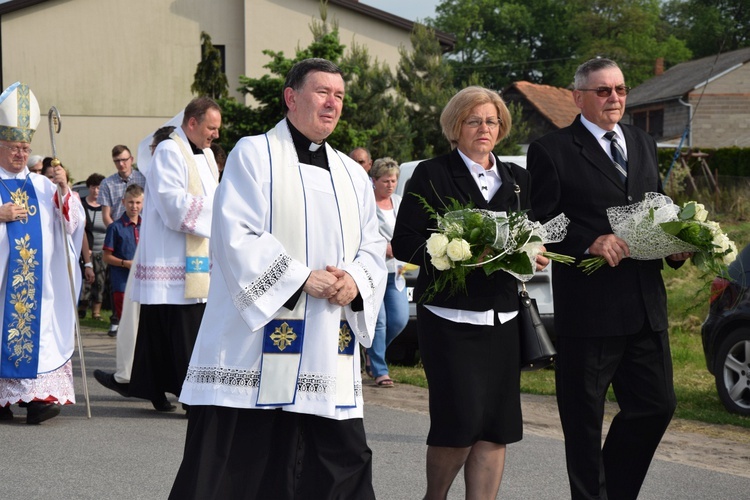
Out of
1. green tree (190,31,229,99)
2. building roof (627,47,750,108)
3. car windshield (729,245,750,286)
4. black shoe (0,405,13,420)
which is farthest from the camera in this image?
building roof (627,47,750,108)

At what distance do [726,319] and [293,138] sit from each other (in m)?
5.01

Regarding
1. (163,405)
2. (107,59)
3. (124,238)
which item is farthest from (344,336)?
Answer: (107,59)

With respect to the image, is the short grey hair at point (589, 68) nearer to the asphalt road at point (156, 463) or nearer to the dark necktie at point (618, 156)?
the dark necktie at point (618, 156)

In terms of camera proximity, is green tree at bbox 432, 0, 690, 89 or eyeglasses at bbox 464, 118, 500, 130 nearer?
eyeglasses at bbox 464, 118, 500, 130

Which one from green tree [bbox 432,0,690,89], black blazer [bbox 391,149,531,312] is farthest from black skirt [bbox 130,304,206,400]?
green tree [bbox 432,0,690,89]

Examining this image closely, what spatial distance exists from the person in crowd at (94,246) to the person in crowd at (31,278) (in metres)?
6.76

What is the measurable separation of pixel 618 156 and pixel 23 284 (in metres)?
4.92

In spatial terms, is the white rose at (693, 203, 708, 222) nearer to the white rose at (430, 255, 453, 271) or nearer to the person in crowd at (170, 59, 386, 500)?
the white rose at (430, 255, 453, 271)

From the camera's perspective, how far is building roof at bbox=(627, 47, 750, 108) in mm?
54094

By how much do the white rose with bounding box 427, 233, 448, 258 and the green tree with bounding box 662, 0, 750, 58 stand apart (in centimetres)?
7453

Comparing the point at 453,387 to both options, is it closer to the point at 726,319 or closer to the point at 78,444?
the point at 78,444

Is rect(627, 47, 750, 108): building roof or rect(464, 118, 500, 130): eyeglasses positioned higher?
rect(627, 47, 750, 108): building roof

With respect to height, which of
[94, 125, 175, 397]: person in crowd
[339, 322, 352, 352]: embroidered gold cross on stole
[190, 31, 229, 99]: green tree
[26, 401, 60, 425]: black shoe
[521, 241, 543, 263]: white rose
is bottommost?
[26, 401, 60, 425]: black shoe

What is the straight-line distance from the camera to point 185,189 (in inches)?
324
